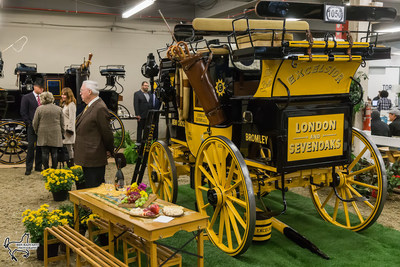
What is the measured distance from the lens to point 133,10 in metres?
11.7

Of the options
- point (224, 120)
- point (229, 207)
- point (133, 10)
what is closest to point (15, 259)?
point (229, 207)

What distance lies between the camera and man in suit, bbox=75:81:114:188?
15.4ft

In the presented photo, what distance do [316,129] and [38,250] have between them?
2884 mm

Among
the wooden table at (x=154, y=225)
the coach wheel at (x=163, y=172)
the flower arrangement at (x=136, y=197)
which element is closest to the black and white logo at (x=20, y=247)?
the wooden table at (x=154, y=225)

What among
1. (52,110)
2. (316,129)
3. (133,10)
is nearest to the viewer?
(316,129)

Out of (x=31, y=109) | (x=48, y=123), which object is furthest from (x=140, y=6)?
(x=48, y=123)

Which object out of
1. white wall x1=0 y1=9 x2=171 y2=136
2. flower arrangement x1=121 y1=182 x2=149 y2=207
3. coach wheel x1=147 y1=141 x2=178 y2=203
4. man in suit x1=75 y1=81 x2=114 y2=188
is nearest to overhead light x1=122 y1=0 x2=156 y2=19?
white wall x1=0 y1=9 x2=171 y2=136

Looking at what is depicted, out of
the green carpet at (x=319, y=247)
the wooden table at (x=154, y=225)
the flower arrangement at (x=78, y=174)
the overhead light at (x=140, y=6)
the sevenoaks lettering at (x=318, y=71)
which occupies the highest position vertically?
the overhead light at (x=140, y=6)

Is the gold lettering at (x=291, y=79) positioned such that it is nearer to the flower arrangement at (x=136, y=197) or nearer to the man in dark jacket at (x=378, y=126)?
the flower arrangement at (x=136, y=197)

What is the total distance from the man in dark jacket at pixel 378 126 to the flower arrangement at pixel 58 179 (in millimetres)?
4899

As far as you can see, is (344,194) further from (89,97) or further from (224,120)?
(89,97)

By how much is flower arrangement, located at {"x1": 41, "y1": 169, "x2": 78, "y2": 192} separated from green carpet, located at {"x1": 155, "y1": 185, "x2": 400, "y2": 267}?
7.10ft

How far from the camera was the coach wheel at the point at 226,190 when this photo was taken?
368 cm

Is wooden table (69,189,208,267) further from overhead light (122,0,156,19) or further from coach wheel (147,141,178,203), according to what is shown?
overhead light (122,0,156,19)
